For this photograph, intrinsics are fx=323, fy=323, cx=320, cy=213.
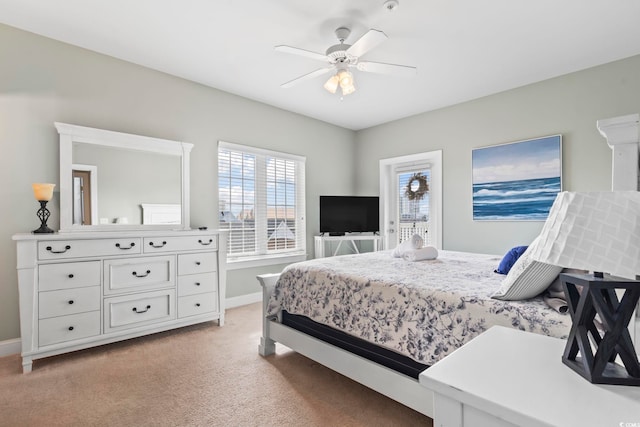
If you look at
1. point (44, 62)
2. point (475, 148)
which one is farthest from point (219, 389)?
point (475, 148)

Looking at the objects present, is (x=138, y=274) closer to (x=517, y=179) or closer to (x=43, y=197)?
(x=43, y=197)

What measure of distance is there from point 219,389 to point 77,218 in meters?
1.95

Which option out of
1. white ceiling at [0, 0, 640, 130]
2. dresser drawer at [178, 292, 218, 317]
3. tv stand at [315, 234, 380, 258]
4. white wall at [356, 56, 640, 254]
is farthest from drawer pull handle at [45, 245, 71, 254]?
white wall at [356, 56, 640, 254]

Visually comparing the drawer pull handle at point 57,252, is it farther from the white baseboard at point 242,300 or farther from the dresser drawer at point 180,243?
the white baseboard at point 242,300

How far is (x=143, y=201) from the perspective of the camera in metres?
3.16

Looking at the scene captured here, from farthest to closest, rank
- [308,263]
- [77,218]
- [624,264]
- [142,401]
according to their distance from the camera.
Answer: [77,218]
[308,263]
[142,401]
[624,264]

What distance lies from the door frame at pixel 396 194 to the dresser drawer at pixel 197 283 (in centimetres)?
281

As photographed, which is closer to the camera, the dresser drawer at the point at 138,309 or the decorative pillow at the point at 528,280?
the decorative pillow at the point at 528,280

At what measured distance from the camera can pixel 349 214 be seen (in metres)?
4.87

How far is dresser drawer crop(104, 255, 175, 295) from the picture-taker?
2.69m

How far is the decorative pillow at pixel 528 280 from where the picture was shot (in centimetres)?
144

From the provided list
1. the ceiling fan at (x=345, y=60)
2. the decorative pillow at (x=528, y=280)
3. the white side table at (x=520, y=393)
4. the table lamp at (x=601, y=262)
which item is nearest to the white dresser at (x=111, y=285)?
the ceiling fan at (x=345, y=60)

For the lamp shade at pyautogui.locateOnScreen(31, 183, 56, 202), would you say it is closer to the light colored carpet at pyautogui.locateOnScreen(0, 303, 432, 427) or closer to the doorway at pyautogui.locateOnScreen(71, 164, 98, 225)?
the doorway at pyautogui.locateOnScreen(71, 164, 98, 225)

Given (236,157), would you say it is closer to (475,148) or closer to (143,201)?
(143,201)
